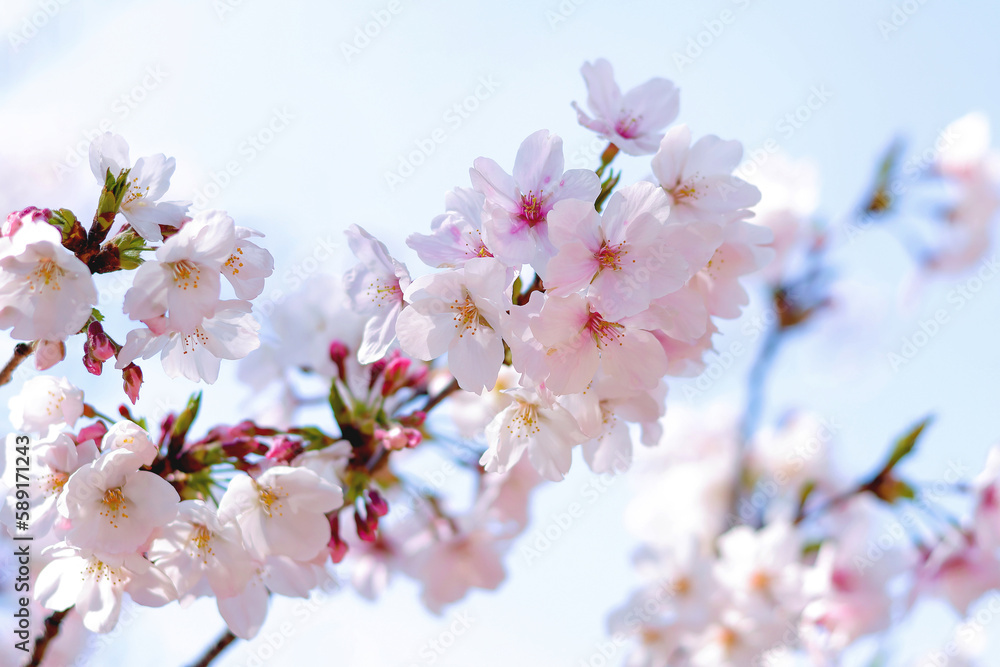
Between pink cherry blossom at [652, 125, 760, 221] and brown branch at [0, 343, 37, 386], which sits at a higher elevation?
pink cherry blossom at [652, 125, 760, 221]

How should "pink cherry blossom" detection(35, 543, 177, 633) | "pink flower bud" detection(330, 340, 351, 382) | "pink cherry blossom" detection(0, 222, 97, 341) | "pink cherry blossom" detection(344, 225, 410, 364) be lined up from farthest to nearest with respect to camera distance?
"pink flower bud" detection(330, 340, 351, 382), "pink cherry blossom" detection(344, 225, 410, 364), "pink cherry blossom" detection(35, 543, 177, 633), "pink cherry blossom" detection(0, 222, 97, 341)

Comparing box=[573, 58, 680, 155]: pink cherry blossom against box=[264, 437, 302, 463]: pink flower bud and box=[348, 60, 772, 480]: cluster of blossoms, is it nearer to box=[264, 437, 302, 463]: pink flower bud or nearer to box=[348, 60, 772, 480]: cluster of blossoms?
box=[348, 60, 772, 480]: cluster of blossoms

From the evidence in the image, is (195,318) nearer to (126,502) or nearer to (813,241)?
(126,502)

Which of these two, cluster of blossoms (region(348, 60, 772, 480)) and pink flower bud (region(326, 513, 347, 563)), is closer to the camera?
cluster of blossoms (region(348, 60, 772, 480))

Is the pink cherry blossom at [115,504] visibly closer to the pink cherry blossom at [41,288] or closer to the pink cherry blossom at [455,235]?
the pink cherry blossom at [41,288]

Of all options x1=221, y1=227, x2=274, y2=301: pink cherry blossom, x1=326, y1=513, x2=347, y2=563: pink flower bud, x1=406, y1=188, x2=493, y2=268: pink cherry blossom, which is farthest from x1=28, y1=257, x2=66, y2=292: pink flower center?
x1=326, y1=513, x2=347, y2=563: pink flower bud

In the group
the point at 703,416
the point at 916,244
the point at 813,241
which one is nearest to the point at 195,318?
the point at 813,241

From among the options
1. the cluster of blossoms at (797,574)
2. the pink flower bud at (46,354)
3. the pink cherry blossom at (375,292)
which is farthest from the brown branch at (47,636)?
the cluster of blossoms at (797,574)
